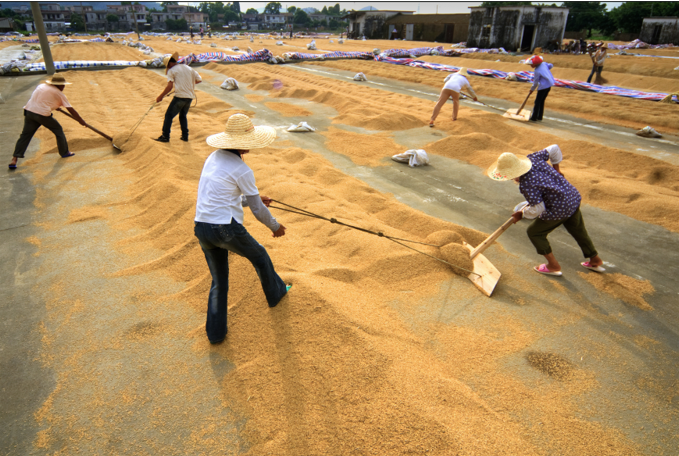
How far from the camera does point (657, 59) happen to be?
20.2 metres

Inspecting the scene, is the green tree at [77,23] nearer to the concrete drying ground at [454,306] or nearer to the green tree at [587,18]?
the green tree at [587,18]

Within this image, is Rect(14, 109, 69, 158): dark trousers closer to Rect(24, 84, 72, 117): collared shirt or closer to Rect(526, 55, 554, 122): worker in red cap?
Rect(24, 84, 72, 117): collared shirt

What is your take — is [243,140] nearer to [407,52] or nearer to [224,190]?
[224,190]

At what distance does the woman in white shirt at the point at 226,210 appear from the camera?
2971 mm

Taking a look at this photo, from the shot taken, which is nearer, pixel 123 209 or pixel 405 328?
pixel 405 328

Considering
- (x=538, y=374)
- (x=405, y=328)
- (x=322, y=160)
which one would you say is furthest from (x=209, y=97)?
(x=538, y=374)

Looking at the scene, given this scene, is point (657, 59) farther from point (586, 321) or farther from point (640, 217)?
point (586, 321)

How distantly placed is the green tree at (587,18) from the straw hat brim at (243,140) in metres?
47.6

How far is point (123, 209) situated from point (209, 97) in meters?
9.10

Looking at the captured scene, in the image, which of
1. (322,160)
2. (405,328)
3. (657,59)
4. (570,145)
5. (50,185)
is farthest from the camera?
(657,59)

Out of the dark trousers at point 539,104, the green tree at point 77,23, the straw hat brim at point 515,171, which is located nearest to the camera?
the straw hat brim at point 515,171

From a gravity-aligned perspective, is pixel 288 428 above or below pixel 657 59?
below

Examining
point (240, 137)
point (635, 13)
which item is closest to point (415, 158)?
point (240, 137)

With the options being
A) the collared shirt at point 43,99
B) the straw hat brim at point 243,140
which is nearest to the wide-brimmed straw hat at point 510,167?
the straw hat brim at point 243,140
